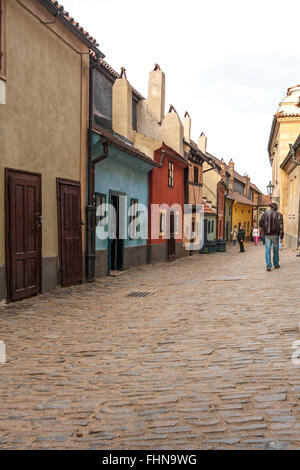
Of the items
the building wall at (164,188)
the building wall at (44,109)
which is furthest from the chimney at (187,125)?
the building wall at (44,109)

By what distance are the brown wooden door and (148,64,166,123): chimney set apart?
10.7 meters

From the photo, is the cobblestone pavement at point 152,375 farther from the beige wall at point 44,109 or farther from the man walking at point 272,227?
the man walking at point 272,227

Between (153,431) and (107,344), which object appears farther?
(107,344)

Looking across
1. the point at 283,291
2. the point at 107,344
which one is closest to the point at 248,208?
the point at 283,291

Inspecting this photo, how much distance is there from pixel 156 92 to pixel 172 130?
255cm

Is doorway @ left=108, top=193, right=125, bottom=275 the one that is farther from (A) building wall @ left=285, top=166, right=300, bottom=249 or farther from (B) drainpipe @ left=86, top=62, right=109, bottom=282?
(A) building wall @ left=285, top=166, right=300, bottom=249

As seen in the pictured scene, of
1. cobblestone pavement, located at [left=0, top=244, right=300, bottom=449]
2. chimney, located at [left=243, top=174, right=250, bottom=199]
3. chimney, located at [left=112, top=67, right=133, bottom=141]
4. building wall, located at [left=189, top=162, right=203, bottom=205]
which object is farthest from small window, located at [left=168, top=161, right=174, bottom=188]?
chimney, located at [left=243, top=174, right=250, bottom=199]

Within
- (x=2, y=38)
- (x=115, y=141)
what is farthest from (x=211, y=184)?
(x=2, y=38)

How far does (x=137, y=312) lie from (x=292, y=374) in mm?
4017

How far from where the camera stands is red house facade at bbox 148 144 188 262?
18.9 m

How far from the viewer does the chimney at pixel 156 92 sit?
813 inches

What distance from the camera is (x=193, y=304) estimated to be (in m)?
8.27

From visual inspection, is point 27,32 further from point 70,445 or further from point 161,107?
point 161,107
